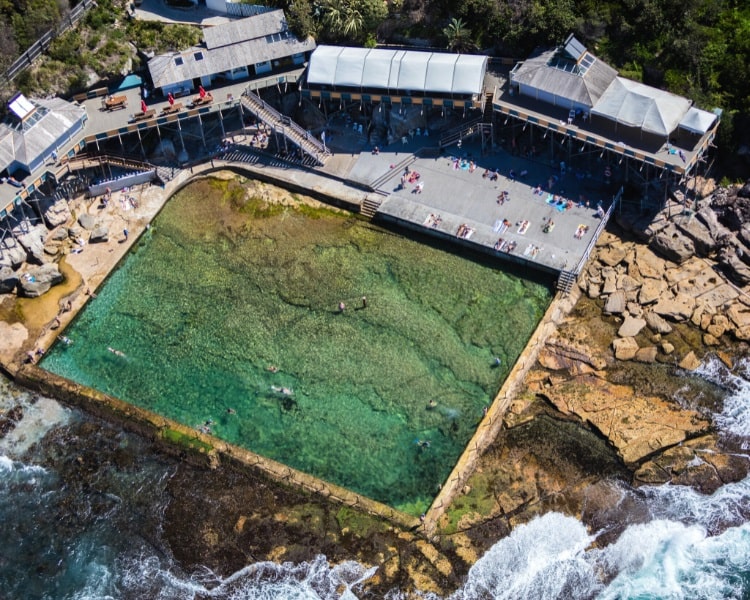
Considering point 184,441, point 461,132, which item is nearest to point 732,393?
point 461,132

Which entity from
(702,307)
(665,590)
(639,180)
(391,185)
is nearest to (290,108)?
(391,185)

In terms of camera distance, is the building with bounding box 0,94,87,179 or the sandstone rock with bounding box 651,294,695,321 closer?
the sandstone rock with bounding box 651,294,695,321

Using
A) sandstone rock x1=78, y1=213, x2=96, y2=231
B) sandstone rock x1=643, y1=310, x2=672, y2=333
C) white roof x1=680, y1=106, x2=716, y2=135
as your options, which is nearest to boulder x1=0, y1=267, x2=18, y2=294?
sandstone rock x1=78, y1=213, x2=96, y2=231

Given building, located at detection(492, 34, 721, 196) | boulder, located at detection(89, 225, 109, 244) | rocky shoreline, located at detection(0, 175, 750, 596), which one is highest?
building, located at detection(492, 34, 721, 196)

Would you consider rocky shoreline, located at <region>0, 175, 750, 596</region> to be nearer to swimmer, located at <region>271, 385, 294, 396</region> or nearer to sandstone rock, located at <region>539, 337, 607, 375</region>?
sandstone rock, located at <region>539, 337, 607, 375</region>

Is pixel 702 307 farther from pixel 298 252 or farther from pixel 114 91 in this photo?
pixel 114 91

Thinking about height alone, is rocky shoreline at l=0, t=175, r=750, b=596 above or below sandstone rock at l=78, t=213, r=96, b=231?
below

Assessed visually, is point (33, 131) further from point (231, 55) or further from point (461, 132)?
point (461, 132)
